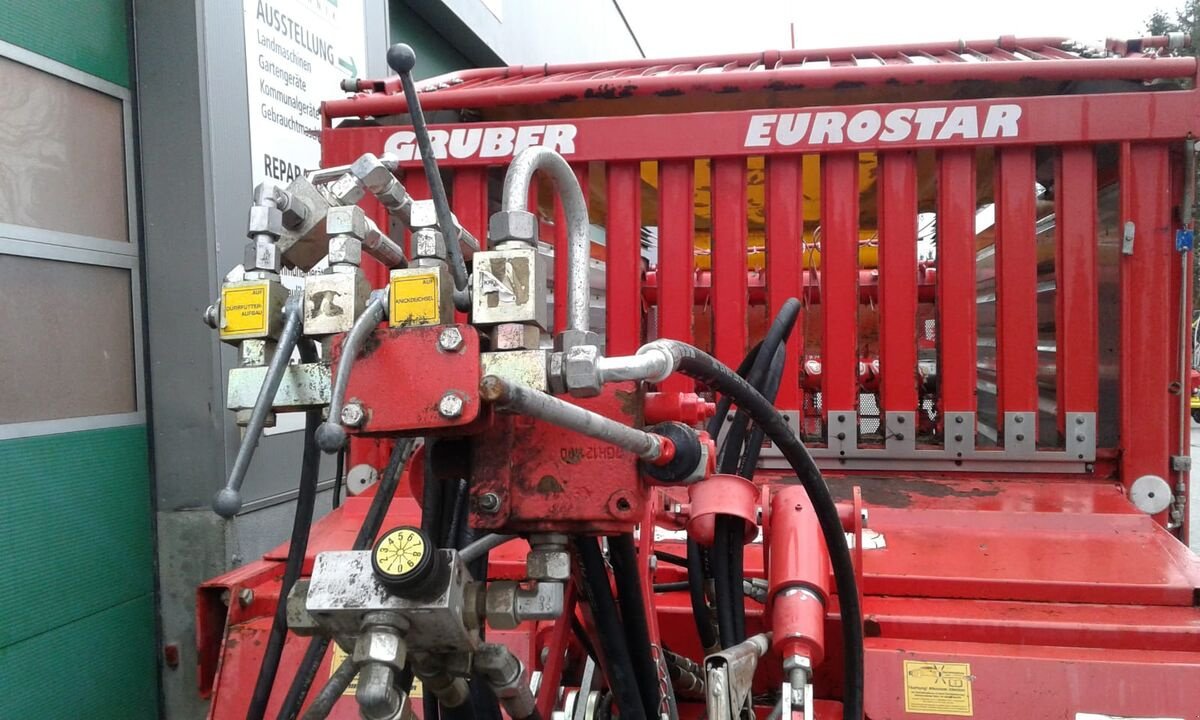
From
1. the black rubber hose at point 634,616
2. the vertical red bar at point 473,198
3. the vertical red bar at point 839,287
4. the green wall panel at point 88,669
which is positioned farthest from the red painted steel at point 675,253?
the green wall panel at point 88,669

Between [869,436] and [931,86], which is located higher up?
[931,86]

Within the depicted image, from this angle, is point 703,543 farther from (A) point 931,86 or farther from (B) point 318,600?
(A) point 931,86

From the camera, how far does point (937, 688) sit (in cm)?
131

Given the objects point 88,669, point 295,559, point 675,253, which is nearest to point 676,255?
point 675,253

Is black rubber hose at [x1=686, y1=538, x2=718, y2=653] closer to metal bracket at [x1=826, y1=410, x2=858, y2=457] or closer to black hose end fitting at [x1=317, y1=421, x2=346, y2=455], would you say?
black hose end fitting at [x1=317, y1=421, x2=346, y2=455]

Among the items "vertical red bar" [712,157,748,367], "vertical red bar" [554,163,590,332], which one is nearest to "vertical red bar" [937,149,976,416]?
"vertical red bar" [712,157,748,367]

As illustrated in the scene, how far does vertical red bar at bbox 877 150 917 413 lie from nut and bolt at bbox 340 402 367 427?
1.55 metres

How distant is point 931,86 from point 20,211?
2665 millimetres

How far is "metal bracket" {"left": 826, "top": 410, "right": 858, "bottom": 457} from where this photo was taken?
2.09 meters

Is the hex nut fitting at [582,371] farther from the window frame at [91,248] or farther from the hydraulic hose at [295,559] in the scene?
the window frame at [91,248]

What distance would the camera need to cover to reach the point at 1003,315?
202cm

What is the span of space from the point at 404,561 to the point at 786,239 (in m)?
1.56

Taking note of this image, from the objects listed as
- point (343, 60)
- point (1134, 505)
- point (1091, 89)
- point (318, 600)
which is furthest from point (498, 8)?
point (318, 600)

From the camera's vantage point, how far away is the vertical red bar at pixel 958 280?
6.64ft
